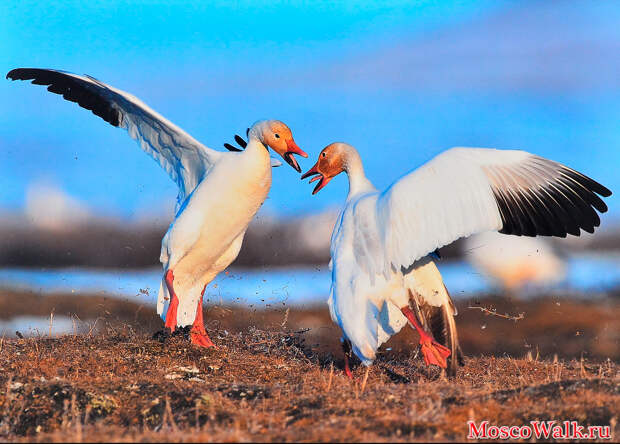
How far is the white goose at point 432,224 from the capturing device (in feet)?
25.9

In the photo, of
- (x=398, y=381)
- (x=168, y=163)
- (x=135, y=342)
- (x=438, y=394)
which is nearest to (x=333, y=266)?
(x=398, y=381)

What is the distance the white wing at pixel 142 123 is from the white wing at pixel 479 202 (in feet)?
12.0

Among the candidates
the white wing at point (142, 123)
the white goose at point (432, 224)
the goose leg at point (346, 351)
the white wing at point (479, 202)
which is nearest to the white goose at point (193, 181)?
the white wing at point (142, 123)

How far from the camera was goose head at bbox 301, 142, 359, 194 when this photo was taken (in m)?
9.79

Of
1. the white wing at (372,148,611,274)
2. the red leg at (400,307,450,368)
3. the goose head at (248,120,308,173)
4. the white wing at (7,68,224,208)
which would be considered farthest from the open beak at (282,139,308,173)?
the red leg at (400,307,450,368)

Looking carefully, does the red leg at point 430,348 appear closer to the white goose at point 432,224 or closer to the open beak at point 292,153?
the white goose at point 432,224

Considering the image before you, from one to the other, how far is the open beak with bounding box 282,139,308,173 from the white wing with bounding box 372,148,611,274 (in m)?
2.51

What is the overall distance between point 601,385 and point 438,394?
141cm

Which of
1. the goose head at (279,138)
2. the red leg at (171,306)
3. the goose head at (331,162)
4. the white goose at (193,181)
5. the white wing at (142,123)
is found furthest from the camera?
the white wing at (142,123)

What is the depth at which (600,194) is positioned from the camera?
27.2 feet

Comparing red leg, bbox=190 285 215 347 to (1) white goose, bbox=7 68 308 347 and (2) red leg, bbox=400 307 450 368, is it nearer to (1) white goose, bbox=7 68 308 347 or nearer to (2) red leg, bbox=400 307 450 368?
(1) white goose, bbox=7 68 308 347

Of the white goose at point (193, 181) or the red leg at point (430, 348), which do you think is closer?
the red leg at point (430, 348)

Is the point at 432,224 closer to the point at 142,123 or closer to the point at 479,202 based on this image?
the point at 479,202

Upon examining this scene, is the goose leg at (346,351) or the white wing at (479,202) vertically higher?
the white wing at (479,202)
